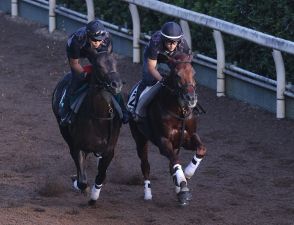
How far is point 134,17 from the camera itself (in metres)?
16.3

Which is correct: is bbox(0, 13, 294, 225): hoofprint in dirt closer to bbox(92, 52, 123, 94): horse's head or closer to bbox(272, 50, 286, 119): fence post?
bbox(272, 50, 286, 119): fence post

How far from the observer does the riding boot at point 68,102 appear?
34.3 feet

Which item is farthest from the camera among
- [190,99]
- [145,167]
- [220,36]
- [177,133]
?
[220,36]

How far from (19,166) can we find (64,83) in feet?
5.10

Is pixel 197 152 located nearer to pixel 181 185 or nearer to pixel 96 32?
pixel 181 185

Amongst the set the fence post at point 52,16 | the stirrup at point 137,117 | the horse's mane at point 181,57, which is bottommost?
the fence post at point 52,16

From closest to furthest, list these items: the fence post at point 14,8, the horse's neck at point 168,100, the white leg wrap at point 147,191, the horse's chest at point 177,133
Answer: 1. the horse's neck at point 168,100
2. the horse's chest at point 177,133
3. the white leg wrap at point 147,191
4. the fence post at point 14,8

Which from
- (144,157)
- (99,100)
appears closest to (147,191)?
(144,157)

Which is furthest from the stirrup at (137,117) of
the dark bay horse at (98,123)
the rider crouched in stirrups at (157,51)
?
the dark bay horse at (98,123)

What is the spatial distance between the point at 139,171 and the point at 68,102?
1.83m

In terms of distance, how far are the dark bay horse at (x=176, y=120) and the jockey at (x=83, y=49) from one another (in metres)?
0.33

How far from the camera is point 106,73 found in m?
9.81

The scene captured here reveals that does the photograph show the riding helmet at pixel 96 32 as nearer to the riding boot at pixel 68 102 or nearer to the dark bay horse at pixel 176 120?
the riding boot at pixel 68 102

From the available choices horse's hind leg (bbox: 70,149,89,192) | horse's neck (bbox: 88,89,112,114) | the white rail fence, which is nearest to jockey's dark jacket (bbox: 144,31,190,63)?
horse's neck (bbox: 88,89,112,114)
